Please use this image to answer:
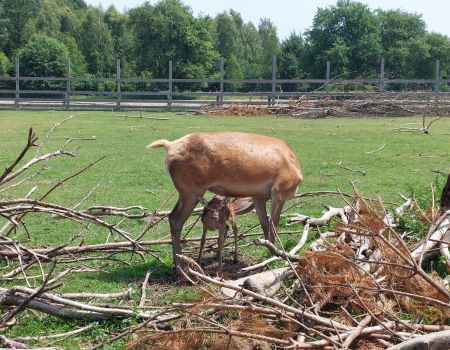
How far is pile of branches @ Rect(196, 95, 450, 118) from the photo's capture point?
1238 inches

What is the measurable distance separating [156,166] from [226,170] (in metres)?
7.84

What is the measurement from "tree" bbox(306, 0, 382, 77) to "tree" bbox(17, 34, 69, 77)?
19.5 metres

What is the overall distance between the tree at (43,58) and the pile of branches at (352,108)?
2332cm

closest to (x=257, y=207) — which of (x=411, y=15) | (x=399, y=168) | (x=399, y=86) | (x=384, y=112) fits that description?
(x=399, y=168)

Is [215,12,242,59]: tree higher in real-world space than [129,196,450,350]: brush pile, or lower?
higher

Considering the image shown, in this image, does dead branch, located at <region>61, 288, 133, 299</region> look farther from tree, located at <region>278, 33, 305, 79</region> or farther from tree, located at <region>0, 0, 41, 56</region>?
tree, located at <region>0, 0, 41, 56</region>

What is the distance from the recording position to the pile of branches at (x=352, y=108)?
31441 mm

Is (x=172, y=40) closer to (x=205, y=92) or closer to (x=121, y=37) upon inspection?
(x=121, y=37)

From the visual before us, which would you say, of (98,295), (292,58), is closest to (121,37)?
(292,58)

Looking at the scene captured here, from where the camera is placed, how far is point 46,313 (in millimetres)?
5562

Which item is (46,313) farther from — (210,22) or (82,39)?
(82,39)

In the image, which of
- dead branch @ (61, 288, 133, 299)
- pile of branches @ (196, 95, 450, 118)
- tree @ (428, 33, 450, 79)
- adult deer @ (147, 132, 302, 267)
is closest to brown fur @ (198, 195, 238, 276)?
adult deer @ (147, 132, 302, 267)

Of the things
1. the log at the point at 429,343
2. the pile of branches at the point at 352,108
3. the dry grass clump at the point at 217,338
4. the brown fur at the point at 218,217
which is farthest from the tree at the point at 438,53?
the log at the point at 429,343

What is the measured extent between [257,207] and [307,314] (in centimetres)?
322
